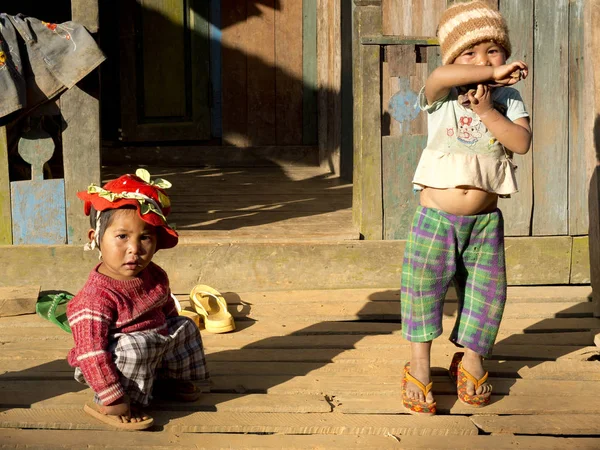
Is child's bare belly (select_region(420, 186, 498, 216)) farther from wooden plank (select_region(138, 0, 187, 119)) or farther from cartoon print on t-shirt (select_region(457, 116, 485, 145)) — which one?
wooden plank (select_region(138, 0, 187, 119))

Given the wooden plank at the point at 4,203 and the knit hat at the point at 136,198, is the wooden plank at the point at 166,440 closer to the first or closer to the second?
the knit hat at the point at 136,198

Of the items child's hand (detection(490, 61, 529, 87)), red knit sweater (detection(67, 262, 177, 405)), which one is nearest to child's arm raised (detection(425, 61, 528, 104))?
child's hand (detection(490, 61, 529, 87))

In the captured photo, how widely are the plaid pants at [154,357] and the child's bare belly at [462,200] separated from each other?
1.12 meters

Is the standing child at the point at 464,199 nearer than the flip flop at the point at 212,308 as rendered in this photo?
Yes

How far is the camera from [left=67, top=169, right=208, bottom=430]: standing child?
11.7 ft

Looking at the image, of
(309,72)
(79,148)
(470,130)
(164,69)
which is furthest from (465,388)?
(164,69)

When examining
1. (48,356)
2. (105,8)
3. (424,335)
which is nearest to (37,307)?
(48,356)

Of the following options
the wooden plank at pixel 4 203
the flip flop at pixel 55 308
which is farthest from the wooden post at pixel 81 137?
the flip flop at pixel 55 308

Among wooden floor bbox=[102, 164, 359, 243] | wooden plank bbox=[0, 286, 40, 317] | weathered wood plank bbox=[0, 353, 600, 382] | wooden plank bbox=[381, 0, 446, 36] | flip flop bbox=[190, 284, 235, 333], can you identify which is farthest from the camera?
wooden plank bbox=[381, 0, 446, 36]

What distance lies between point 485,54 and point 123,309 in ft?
5.45

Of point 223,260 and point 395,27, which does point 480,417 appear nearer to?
point 223,260

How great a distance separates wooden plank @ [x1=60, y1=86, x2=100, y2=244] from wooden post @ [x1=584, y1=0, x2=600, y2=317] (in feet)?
8.94

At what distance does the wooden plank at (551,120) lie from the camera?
5.46 m

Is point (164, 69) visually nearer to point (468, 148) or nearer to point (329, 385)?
point (329, 385)
